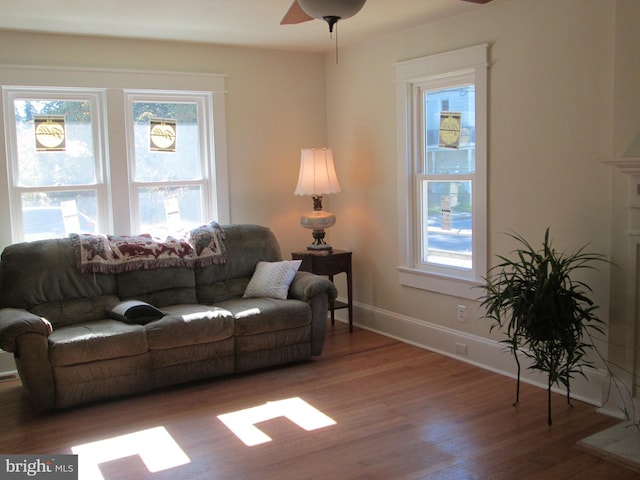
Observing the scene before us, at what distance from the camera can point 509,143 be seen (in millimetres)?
4133

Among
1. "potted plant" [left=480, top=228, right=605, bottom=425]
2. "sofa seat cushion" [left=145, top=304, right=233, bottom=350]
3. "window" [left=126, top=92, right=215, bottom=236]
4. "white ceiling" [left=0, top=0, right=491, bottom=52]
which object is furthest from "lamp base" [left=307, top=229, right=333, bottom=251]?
"potted plant" [left=480, top=228, right=605, bottom=425]

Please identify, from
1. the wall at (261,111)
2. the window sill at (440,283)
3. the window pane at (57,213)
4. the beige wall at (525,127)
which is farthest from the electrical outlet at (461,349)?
the window pane at (57,213)

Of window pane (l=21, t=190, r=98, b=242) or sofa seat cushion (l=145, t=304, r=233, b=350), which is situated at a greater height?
window pane (l=21, t=190, r=98, b=242)

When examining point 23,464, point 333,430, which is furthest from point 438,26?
point 23,464

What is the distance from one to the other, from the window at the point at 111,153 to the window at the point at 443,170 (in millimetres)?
1594

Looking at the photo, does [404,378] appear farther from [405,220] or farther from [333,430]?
[405,220]

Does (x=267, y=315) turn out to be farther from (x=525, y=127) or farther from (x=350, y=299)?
(x=525, y=127)

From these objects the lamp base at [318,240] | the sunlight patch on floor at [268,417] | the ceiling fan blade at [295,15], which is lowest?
the sunlight patch on floor at [268,417]

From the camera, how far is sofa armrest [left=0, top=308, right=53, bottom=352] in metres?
3.64

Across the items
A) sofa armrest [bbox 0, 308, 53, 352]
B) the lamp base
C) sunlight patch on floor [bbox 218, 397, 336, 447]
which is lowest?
sunlight patch on floor [bbox 218, 397, 336, 447]

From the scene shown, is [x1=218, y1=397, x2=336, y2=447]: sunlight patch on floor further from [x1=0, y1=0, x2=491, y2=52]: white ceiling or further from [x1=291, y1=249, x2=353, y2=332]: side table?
[x1=0, y1=0, x2=491, y2=52]: white ceiling

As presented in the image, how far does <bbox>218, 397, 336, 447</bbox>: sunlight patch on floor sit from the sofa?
616mm

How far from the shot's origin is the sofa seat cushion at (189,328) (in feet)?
13.4

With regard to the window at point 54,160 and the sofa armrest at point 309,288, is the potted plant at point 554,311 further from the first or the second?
the window at point 54,160
